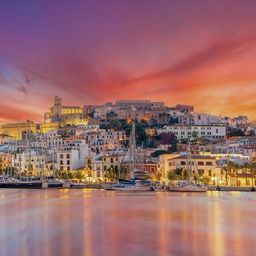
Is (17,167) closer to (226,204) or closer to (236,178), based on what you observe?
(236,178)

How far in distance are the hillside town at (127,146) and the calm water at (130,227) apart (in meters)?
11.7

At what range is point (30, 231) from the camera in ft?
70.8

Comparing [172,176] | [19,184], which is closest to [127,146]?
[19,184]

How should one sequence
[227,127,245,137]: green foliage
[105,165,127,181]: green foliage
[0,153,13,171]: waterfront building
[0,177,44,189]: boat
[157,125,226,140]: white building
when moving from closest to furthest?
1. [105,165,127,181]: green foliage
2. [0,177,44,189]: boat
3. [0,153,13,171]: waterfront building
4. [157,125,226,140]: white building
5. [227,127,245,137]: green foliage

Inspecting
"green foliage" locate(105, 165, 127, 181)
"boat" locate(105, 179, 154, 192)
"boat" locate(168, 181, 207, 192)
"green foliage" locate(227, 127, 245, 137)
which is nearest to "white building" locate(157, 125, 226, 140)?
"green foliage" locate(227, 127, 245, 137)

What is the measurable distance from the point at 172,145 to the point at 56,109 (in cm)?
4436

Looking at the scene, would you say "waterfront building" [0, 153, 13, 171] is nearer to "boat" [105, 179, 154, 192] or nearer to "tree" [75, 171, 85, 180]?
"tree" [75, 171, 85, 180]

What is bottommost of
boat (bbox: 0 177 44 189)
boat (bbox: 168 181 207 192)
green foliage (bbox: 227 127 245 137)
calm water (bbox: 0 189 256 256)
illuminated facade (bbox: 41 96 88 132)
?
calm water (bbox: 0 189 256 256)

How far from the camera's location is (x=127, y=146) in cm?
6900

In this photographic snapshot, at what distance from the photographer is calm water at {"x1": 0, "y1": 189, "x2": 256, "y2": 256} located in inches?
687

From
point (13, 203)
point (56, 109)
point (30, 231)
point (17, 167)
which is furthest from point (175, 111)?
point (30, 231)

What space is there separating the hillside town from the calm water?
38.4 ft

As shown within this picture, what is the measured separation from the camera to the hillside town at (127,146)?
46062mm

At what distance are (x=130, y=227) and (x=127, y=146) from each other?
46.7 metres
